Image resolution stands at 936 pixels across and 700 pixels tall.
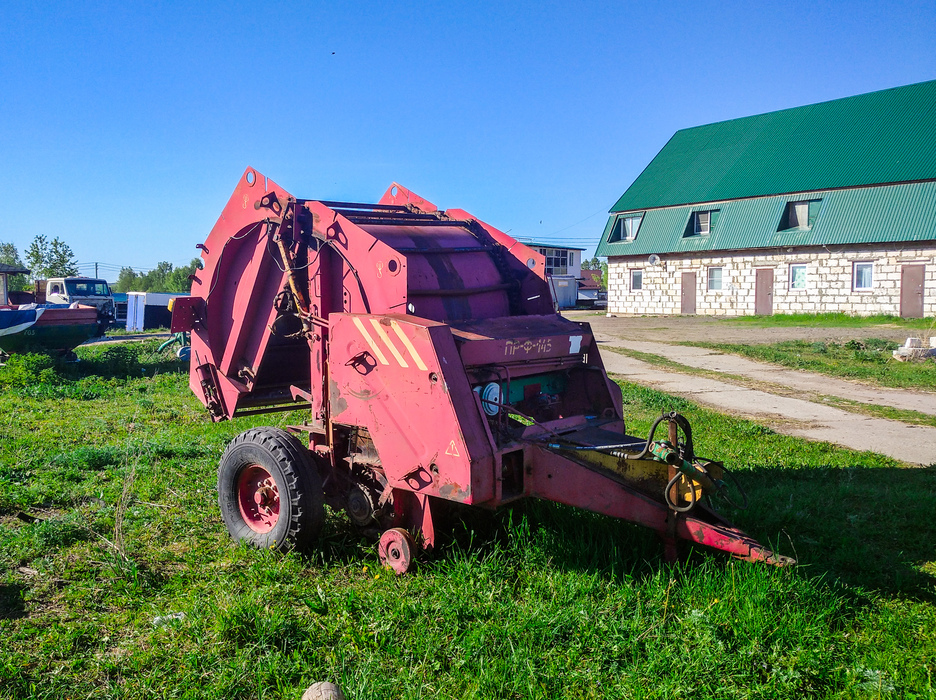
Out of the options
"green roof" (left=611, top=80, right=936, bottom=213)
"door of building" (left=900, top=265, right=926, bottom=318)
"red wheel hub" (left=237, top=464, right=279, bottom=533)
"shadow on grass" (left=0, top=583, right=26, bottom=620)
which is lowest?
"shadow on grass" (left=0, top=583, right=26, bottom=620)

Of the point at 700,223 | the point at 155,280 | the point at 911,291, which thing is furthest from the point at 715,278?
the point at 155,280

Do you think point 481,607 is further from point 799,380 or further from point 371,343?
A: point 799,380

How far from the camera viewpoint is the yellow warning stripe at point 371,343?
438 centimetres

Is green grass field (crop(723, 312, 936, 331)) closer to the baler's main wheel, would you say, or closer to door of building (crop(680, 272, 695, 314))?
door of building (crop(680, 272, 695, 314))

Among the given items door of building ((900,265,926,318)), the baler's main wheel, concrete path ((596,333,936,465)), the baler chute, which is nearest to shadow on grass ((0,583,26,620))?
the baler chute

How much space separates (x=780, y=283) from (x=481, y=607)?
2878 centimetres

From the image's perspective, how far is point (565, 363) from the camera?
17.0 ft

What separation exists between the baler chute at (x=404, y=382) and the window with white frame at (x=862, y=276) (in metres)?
25.9

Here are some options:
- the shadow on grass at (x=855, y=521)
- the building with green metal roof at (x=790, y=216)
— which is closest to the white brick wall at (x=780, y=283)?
the building with green metal roof at (x=790, y=216)

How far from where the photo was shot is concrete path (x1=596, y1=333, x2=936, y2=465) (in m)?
7.89

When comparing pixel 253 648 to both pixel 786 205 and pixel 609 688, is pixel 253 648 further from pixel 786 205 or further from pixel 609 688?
pixel 786 205

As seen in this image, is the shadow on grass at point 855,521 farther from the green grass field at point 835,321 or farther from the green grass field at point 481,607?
the green grass field at point 835,321

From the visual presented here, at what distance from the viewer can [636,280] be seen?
35.0 metres

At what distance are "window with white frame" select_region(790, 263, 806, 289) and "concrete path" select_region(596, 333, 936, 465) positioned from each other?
49.4 feet
